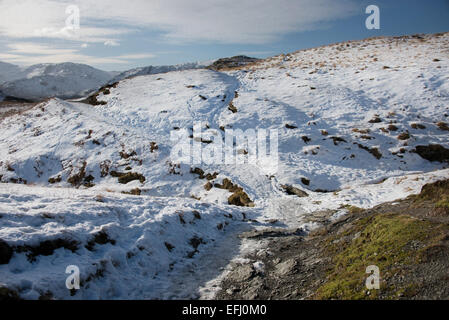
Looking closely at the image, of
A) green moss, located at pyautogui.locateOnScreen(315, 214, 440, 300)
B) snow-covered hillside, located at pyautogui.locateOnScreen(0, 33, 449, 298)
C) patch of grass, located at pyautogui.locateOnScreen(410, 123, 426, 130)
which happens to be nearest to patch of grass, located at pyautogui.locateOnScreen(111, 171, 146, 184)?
snow-covered hillside, located at pyautogui.locateOnScreen(0, 33, 449, 298)

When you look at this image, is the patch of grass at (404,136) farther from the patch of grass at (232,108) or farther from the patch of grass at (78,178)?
the patch of grass at (78,178)

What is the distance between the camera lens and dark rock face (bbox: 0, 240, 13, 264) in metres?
6.46

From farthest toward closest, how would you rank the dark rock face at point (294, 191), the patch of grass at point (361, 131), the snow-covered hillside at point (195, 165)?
the patch of grass at point (361, 131), the dark rock face at point (294, 191), the snow-covered hillside at point (195, 165)

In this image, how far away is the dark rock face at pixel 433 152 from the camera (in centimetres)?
2014

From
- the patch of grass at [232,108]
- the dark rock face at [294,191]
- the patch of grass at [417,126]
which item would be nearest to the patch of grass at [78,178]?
the patch of grass at [232,108]

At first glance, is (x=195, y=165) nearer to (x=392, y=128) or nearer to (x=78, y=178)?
(x=78, y=178)

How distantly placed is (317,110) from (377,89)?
7900 mm

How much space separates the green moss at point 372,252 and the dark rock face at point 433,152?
1513 centimetres

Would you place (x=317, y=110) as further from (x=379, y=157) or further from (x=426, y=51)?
(x=426, y=51)

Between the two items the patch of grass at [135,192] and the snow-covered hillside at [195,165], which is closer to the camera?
the snow-covered hillside at [195,165]

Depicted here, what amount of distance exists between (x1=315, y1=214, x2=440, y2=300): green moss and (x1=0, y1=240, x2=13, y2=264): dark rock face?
24.6 feet

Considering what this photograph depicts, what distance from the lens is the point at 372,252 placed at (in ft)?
23.6

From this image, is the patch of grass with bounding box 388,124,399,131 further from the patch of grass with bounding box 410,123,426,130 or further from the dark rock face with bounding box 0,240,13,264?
the dark rock face with bounding box 0,240,13,264
